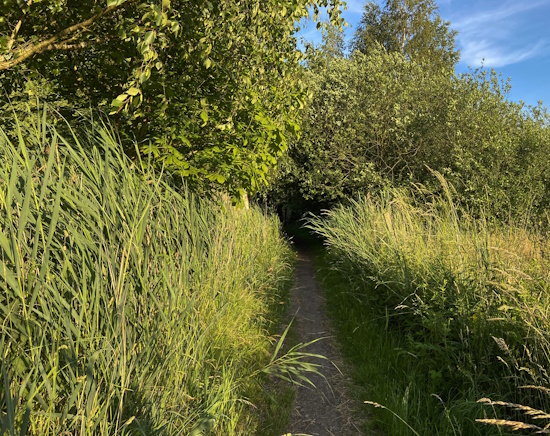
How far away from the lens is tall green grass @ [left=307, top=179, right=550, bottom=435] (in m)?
2.81

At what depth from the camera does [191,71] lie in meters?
4.64

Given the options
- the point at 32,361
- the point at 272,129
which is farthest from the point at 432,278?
the point at 32,361

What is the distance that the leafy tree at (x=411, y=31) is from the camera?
24.1 metres

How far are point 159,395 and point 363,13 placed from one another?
2943cm

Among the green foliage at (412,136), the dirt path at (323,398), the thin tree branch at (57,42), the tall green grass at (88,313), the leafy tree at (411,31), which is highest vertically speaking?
the leafy tree at (411,31)

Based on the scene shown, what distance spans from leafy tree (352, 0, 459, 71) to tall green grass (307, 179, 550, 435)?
2271cm

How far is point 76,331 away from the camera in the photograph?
1796 mm

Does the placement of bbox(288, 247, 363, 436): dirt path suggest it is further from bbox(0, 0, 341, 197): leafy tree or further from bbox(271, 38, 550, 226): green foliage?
bbox(271, 38, 550, 226): green foliage

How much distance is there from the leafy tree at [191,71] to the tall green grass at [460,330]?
2.61 meters

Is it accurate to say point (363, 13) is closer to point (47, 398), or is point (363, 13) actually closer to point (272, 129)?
point (272, 129)

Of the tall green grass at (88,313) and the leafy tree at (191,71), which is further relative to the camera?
the leafy tree at (191,71)

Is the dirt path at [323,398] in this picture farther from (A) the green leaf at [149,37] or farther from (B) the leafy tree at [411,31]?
(B) the leafy tree at [411,31]

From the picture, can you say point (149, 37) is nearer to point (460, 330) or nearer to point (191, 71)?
point (191, 71)

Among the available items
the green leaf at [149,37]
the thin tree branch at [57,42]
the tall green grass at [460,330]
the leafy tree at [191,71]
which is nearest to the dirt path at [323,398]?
the tall green grass at [460,330]
